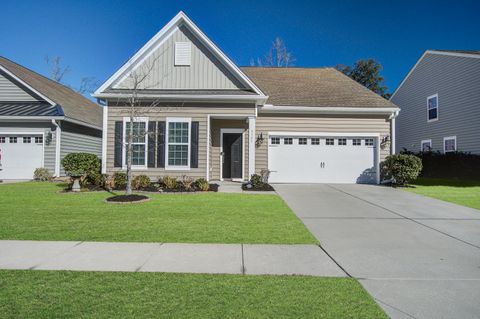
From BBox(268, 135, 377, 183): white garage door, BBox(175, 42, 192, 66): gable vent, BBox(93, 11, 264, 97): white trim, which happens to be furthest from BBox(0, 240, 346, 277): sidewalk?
BBox(175, 42, 192, 66): gable vent

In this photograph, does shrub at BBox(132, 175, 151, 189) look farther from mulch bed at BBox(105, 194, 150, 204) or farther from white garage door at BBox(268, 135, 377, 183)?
white garage door at BBox(268, 135, 377, 183)

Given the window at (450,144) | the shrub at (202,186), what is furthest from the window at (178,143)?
the window at (450,144)

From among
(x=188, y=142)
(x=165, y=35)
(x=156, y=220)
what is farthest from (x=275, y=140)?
(x=156, y=220)

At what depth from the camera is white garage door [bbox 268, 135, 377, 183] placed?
13.9m

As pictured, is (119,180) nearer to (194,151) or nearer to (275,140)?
(194,151)

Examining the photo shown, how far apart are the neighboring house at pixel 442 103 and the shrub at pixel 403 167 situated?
6.49 metres

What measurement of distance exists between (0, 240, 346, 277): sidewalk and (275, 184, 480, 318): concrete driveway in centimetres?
57

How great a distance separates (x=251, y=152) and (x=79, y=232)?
775 cm

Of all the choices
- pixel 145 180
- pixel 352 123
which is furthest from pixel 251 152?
pixel 352 123

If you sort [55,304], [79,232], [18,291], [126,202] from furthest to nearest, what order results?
1. [126,202]
2. [79,232]
3. [18,291]
4. [55,304]

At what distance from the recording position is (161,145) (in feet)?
39.5

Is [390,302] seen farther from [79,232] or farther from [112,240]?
[79,232]

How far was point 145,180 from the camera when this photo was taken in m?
10.9

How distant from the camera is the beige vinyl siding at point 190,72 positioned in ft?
40.8
